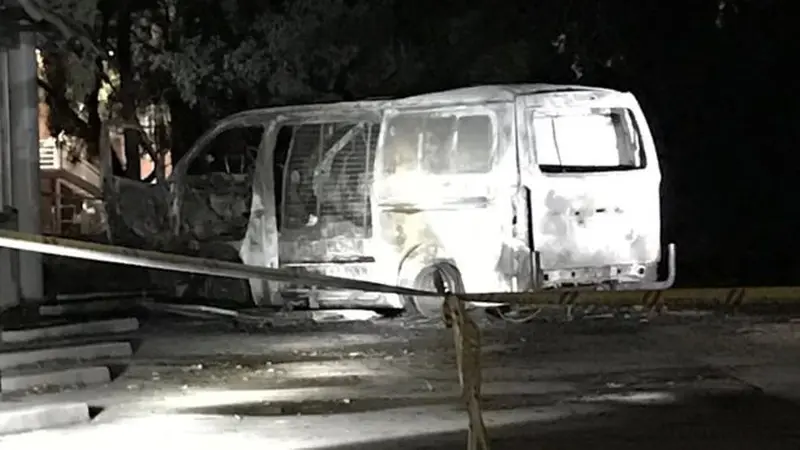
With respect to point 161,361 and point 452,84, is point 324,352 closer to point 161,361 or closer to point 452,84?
point 161,361

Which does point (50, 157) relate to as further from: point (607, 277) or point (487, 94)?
point (607, 277)

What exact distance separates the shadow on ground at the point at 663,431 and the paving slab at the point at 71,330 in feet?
17.2

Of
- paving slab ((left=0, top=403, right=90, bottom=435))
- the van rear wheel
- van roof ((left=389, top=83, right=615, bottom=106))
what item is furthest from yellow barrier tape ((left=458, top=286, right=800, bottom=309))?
van roof ((left=389, top=83, right=615, bottom=106))

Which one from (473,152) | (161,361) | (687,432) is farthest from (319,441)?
(473,152)

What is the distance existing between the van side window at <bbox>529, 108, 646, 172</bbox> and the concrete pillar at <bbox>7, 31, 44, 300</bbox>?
607 cm

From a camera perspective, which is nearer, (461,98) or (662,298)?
(662,298)

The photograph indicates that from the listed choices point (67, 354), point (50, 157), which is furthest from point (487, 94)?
point (50, 157)

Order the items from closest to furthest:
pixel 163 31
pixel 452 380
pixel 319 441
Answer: pixel 319 441 < pixel 452 380 < pixel 163 31

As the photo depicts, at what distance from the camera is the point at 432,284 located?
13305mm

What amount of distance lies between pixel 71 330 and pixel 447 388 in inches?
171

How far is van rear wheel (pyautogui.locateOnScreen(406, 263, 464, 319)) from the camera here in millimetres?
13156

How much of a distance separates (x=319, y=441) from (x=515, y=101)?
19.3 feet

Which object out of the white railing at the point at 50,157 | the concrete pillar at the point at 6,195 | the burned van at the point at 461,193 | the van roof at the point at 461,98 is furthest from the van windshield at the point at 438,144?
the white railing at the point at 50,157

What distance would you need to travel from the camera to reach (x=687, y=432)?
7855 mm
